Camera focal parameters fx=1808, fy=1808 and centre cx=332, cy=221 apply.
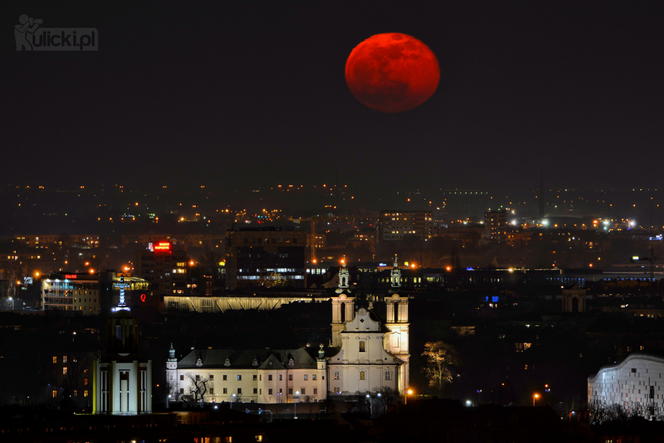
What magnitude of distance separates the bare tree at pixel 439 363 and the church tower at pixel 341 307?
15.7 ft

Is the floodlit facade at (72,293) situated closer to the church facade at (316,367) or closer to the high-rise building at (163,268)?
the high-rise building at (163,268)

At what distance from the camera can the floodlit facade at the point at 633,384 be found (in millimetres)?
76188

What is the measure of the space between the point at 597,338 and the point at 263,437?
54.5 metres

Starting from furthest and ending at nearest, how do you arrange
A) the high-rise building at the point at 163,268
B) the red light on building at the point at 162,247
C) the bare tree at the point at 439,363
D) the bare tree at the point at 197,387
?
1. the red light on building at the point at 162,247
2. the high-rise building at the point at 163,268
3. the bare tree at the point at 439,363
4. the bare tree at the point at 197,387

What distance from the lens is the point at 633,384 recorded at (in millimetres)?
78500

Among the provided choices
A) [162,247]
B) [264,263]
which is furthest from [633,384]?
[264,263]

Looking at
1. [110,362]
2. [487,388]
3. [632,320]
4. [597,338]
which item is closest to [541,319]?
[632,320]

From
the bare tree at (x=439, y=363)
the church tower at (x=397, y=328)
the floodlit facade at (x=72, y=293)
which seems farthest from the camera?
the floodlit facade at (x=72, y=293)

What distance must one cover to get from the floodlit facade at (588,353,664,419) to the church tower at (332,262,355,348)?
470 inches

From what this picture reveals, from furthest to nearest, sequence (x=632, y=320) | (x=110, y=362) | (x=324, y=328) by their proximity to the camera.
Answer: (x=632, y=320) → (x=324, y=328) → (x=110, y=362)

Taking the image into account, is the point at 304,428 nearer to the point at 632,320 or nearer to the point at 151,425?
the point at 151,425

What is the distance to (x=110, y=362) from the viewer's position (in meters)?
56.8

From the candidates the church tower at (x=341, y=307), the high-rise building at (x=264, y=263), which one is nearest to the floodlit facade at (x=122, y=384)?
the church tower at (x=341, y=307)

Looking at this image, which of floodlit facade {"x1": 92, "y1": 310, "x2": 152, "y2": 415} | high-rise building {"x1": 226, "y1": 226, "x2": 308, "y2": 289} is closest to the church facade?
floodlit facade {"x1": 92, "y1": 310, "x2": 152, "y2": 415}
